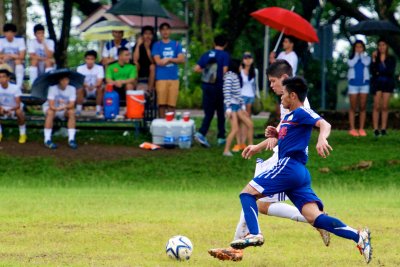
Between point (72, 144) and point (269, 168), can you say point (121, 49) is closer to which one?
point (72, 144)

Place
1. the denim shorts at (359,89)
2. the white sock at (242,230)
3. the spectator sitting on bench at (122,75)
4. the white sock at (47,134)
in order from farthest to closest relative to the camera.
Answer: the denim shorts at (359,89) < the spectator sitting on bench at (122,75) < the white sock at (47,134) < the white sock at (242,230)

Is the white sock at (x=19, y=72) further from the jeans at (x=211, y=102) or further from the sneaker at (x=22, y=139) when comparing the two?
the jeans at (x=211, y=102)

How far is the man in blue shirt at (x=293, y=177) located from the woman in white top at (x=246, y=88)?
11926 mm

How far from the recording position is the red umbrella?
23.4 m

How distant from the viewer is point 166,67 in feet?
78.3

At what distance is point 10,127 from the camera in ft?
80.6

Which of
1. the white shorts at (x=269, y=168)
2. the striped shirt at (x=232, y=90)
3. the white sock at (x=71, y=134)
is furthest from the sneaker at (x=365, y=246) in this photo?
the white sock at (x=71, y=134)

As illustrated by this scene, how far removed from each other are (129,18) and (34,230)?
36.5 m

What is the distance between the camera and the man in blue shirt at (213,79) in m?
23.1

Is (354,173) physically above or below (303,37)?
below

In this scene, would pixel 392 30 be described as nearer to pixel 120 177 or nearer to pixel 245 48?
pixel 120 177

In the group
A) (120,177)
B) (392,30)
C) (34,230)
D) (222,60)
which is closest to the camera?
(34,230)

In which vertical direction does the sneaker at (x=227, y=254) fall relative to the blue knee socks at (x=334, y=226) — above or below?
below

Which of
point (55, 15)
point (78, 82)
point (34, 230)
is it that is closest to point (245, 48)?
point (55, 15)
